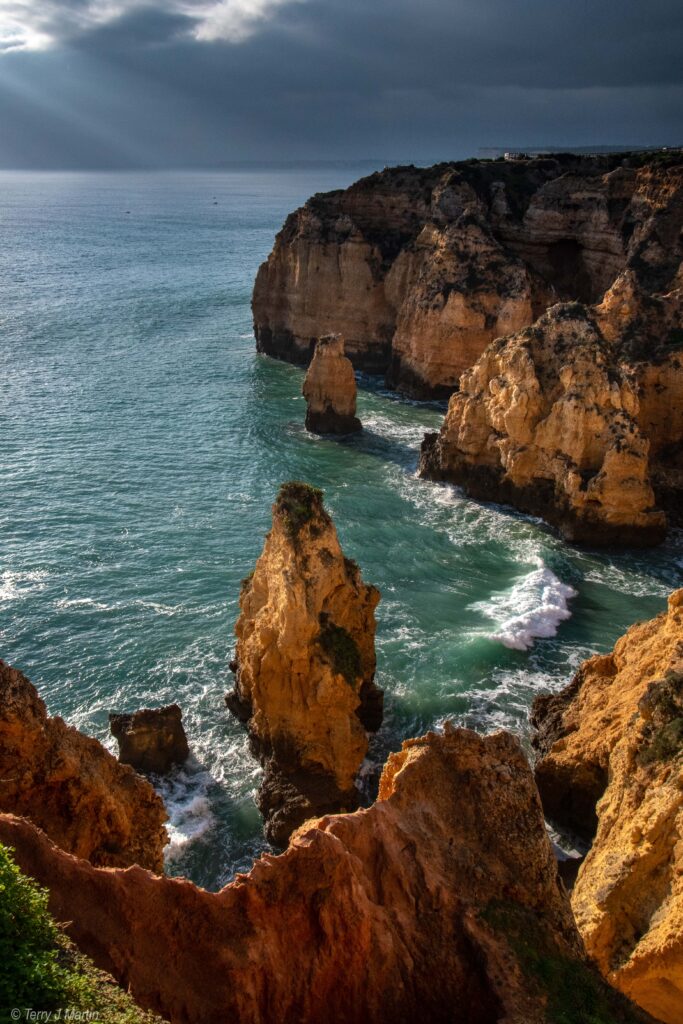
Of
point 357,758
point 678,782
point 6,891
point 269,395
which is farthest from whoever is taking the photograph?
point 269,395

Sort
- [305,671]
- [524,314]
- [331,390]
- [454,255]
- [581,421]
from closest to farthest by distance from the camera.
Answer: [305,671] < [581,421] < [331,390] < [524,314] < [454,255]

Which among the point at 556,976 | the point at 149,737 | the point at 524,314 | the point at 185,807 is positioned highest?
the point at 524,314

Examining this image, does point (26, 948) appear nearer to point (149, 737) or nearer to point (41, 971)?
point (41, 971)

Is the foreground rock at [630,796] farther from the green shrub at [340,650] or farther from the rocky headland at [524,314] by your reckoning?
the rocky headland at [524,314]

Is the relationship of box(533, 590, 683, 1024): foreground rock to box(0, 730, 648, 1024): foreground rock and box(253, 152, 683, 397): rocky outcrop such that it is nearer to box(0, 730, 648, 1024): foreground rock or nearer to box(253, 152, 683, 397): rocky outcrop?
box(0, 730, 648, 1024): foreground rock

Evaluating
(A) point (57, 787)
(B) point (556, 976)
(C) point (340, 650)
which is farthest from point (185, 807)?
(B) point (556, 976)

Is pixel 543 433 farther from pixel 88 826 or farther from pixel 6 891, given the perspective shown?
pixel 6 891

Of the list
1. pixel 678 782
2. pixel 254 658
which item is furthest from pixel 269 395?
pixel 678 782
